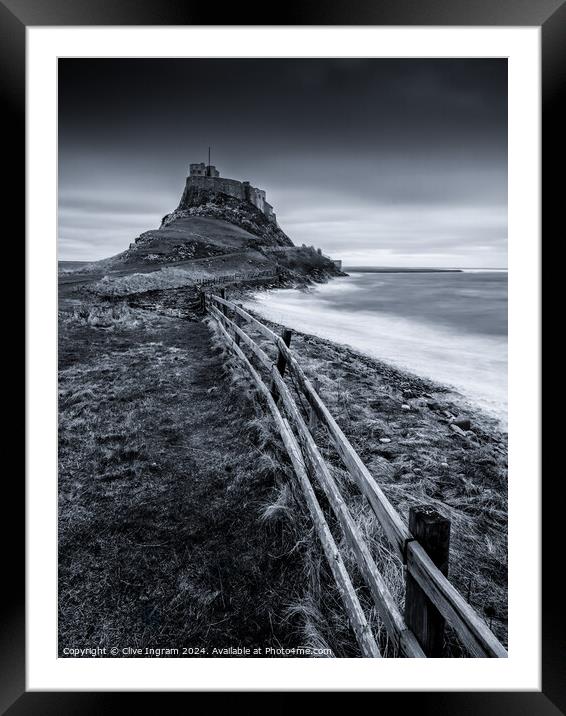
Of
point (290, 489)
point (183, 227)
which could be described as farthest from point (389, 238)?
point (183, 227)

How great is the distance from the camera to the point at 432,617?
5.02 ft

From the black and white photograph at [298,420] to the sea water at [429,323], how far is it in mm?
54

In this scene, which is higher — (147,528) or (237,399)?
(237,399)

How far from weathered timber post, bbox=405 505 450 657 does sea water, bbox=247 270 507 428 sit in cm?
188

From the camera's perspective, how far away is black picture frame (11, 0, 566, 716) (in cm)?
224

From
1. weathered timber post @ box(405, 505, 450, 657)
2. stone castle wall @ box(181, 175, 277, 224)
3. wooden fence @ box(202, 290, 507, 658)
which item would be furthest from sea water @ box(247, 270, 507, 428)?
stone castle wall @ box(181, 175, 277, 224)

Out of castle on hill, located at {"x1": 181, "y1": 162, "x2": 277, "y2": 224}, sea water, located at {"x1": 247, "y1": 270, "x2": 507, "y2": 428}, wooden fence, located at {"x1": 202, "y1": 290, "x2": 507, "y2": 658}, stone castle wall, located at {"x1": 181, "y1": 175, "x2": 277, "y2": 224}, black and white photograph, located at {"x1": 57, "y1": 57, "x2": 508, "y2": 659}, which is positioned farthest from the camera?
stone castle wall, located at {"x1": 181, "y1": 175, "x2": 277, "y2": 224}

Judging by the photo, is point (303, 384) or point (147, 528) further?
point (303, 384)

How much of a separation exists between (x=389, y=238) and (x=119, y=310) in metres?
7.17

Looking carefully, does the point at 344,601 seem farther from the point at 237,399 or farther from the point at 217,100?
the point at 217,100

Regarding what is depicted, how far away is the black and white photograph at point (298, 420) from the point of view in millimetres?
2184

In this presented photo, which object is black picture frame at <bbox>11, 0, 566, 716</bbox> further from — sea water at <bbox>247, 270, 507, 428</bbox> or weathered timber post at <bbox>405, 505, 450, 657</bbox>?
sea water at <bbox>247, 270, 507, 428</bbox>
